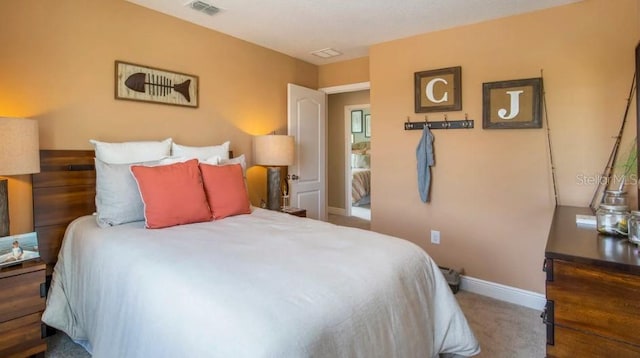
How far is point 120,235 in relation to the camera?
6.10 feet

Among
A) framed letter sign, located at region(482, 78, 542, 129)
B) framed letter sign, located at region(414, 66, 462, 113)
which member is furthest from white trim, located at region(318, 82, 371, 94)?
framed letter sign, located at region(482, 78, 542, 129)

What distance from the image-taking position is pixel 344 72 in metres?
4.20

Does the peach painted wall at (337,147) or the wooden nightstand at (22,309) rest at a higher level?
the peach painted wall at (337,147)

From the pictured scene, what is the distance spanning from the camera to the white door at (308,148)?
3.92m

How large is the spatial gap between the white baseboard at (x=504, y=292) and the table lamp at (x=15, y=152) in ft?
10.9

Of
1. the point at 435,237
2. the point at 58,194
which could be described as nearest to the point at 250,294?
the point at 58,194

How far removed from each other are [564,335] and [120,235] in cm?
213

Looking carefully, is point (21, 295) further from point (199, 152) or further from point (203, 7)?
point (203, 7)

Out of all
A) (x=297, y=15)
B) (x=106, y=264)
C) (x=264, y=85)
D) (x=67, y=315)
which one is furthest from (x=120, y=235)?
(x=264, y=85)

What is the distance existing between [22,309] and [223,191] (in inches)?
48.8

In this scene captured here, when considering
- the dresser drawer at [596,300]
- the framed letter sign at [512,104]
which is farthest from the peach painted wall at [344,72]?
the dresser drawer at [596,300]

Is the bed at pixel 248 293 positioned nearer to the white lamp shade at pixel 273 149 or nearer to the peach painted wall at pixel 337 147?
the white lamp shade at pixel 273 149

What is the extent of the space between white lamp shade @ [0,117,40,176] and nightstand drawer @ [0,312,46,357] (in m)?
0.79

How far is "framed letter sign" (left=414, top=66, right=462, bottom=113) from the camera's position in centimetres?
305
